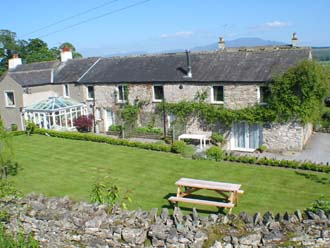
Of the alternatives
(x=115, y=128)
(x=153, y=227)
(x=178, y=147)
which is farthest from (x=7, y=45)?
(x=153, y=227)

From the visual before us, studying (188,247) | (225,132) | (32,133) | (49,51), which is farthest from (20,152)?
(49,51)

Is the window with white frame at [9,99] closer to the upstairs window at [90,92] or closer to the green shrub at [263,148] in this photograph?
the upstairs window at [90,92]

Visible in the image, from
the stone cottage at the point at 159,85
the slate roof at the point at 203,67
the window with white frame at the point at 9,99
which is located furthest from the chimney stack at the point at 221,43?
the window with white frame at the point at 9,99

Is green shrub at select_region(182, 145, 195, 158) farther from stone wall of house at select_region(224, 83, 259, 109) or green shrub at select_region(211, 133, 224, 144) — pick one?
stone wall of house at select_region(224, 83, 259, 109)

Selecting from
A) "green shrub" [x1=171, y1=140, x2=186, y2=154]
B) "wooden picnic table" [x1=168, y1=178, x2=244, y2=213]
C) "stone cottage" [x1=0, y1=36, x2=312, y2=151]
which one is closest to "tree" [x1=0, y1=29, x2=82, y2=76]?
"stone cottage" [x1=0, y1=36, x2=312, y2=151]

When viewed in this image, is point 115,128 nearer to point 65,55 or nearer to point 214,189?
point 65,55

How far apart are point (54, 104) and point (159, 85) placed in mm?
10167

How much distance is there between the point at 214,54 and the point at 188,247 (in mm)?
23111

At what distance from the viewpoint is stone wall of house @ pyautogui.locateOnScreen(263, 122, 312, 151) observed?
24906 mm

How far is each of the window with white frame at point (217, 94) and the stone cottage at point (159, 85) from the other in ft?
0.14

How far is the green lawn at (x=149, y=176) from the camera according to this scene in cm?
1639

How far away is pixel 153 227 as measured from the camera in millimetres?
9492

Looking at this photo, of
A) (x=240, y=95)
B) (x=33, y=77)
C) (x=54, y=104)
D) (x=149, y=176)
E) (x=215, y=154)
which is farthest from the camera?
(x=33, y=77)

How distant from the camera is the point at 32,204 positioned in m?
11.8
